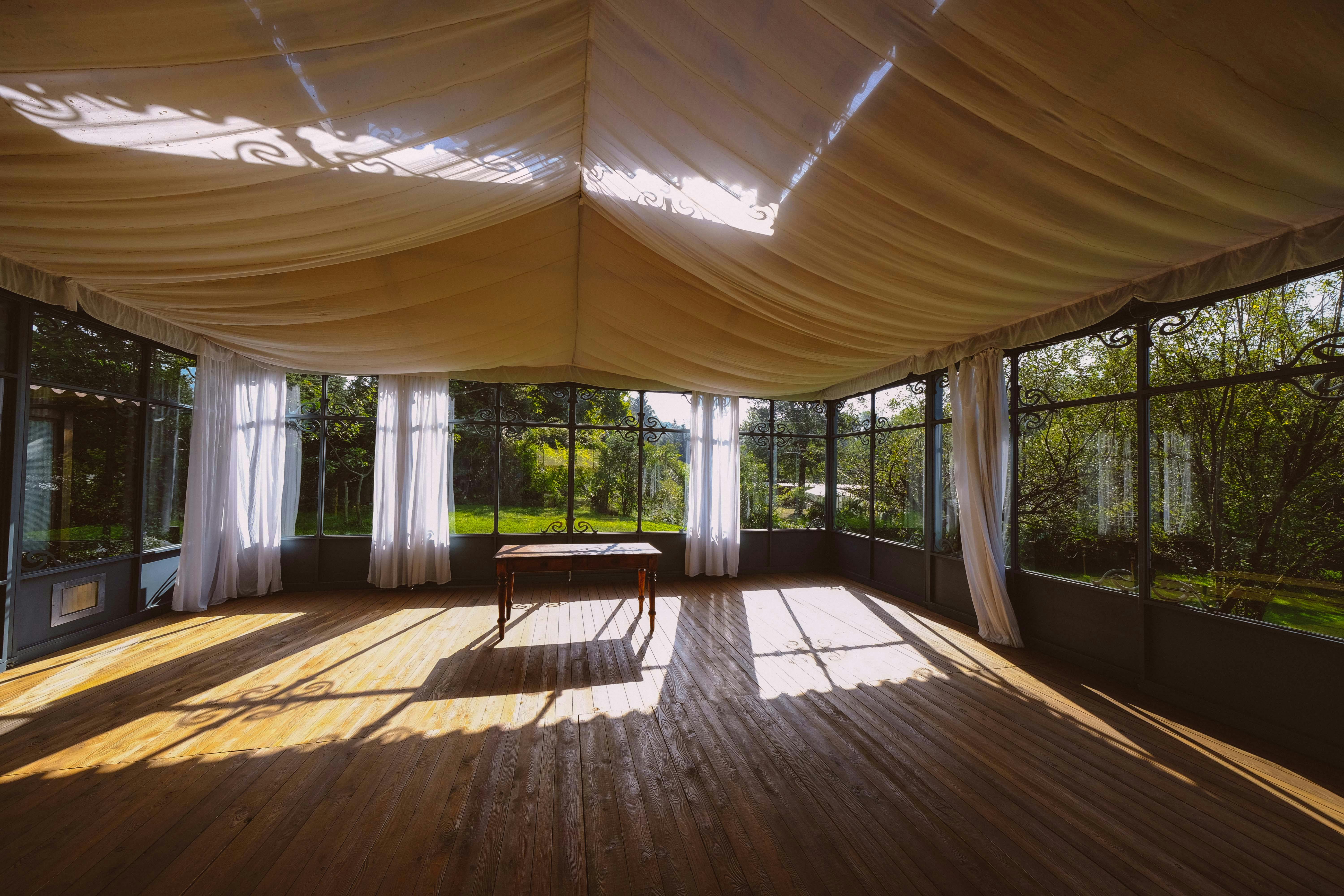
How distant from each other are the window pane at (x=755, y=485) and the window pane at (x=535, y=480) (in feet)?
8.15

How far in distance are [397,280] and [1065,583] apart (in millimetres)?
5566

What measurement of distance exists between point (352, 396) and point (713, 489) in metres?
4.71

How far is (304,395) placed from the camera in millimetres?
6090

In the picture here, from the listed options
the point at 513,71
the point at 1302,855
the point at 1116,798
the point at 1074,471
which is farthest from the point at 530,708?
the point at 1074,471

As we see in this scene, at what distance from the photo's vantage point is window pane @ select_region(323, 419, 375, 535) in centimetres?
606

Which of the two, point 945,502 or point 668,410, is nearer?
point 945,502

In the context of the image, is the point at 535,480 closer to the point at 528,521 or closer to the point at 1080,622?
the point at 528,521

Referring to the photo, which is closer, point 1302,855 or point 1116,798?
point 1302,855

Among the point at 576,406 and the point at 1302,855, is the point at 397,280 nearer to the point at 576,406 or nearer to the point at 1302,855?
the point at 576,406

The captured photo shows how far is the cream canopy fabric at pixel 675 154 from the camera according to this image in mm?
1477

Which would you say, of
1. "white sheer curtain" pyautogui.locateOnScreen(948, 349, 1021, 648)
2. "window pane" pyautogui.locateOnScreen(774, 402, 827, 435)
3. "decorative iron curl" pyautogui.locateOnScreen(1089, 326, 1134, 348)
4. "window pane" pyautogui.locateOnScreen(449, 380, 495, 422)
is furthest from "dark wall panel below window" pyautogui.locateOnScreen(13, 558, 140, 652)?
"decorative iron curl" pyautogui.locateOnScreen(1089, 326, 1134, 348)

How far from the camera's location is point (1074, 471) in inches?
158

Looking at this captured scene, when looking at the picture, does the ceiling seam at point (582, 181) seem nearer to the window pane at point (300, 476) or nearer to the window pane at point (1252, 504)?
the window pane at point (300, 476)

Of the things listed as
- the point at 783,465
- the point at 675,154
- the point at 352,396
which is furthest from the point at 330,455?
the point at 783,465
